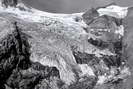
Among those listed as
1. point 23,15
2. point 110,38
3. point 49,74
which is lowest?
point 49,74

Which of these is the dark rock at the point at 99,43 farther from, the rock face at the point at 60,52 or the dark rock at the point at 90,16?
the dark rock at the point at 90,16

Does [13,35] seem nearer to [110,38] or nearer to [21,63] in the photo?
[21,63]

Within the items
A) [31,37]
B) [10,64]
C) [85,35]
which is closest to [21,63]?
[10,64]

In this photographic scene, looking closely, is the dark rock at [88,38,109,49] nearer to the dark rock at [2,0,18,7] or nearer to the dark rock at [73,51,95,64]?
the dark rock at [73,51,95,64]

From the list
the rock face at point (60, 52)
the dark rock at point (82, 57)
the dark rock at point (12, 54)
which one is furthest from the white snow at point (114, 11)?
the dark rock at point (12, 54)

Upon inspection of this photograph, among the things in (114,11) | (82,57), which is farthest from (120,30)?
(82,57)

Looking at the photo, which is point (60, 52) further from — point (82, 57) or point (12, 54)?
point (12, 54)

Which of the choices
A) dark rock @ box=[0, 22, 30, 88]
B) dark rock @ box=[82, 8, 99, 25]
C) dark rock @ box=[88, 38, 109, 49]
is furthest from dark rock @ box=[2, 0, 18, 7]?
dark rock @ box=[88, 38, 109, 49]

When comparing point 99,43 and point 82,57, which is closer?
point 82,57
